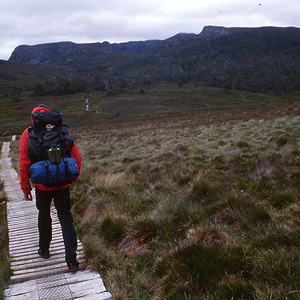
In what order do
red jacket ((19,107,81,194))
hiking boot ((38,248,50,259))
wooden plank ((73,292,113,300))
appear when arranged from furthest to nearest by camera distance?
hiking boot ((38,248,50,259)) < red jacket ((19,107,81,194)) < wooden plank ((73,292,113,300))

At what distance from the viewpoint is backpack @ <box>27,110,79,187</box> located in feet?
10.1

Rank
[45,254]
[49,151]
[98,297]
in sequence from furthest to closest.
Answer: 1. [45,254]
2. [49,151]
3. [98,297]

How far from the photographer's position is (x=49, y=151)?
10.1 ft

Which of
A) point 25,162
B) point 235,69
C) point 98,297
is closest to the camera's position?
point 98,297

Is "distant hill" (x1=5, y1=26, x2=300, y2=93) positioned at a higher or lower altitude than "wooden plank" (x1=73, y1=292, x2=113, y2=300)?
higher

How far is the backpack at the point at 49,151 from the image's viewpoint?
3092 mm

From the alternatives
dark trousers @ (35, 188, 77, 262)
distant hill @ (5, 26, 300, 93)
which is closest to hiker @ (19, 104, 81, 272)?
dark trousers @ (35, 188, 77, 262)

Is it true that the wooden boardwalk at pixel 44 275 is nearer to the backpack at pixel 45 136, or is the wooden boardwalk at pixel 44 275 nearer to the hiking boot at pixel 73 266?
the hiking boot at pixel 73 266

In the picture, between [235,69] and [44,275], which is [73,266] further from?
[235,69]

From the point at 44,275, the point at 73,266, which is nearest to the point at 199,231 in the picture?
the point at 73,266

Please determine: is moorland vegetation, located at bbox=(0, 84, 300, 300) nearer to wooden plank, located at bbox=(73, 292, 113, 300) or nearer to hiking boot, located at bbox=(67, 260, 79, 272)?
wooden plank, located at bbox=(73, 292, 113, 300)

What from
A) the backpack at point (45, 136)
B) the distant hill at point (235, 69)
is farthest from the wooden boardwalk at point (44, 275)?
the distant hill at point (235, 69)

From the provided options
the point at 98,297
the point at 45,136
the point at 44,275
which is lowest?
the point at 44,275

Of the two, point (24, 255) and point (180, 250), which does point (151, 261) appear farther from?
point (24, 255)
